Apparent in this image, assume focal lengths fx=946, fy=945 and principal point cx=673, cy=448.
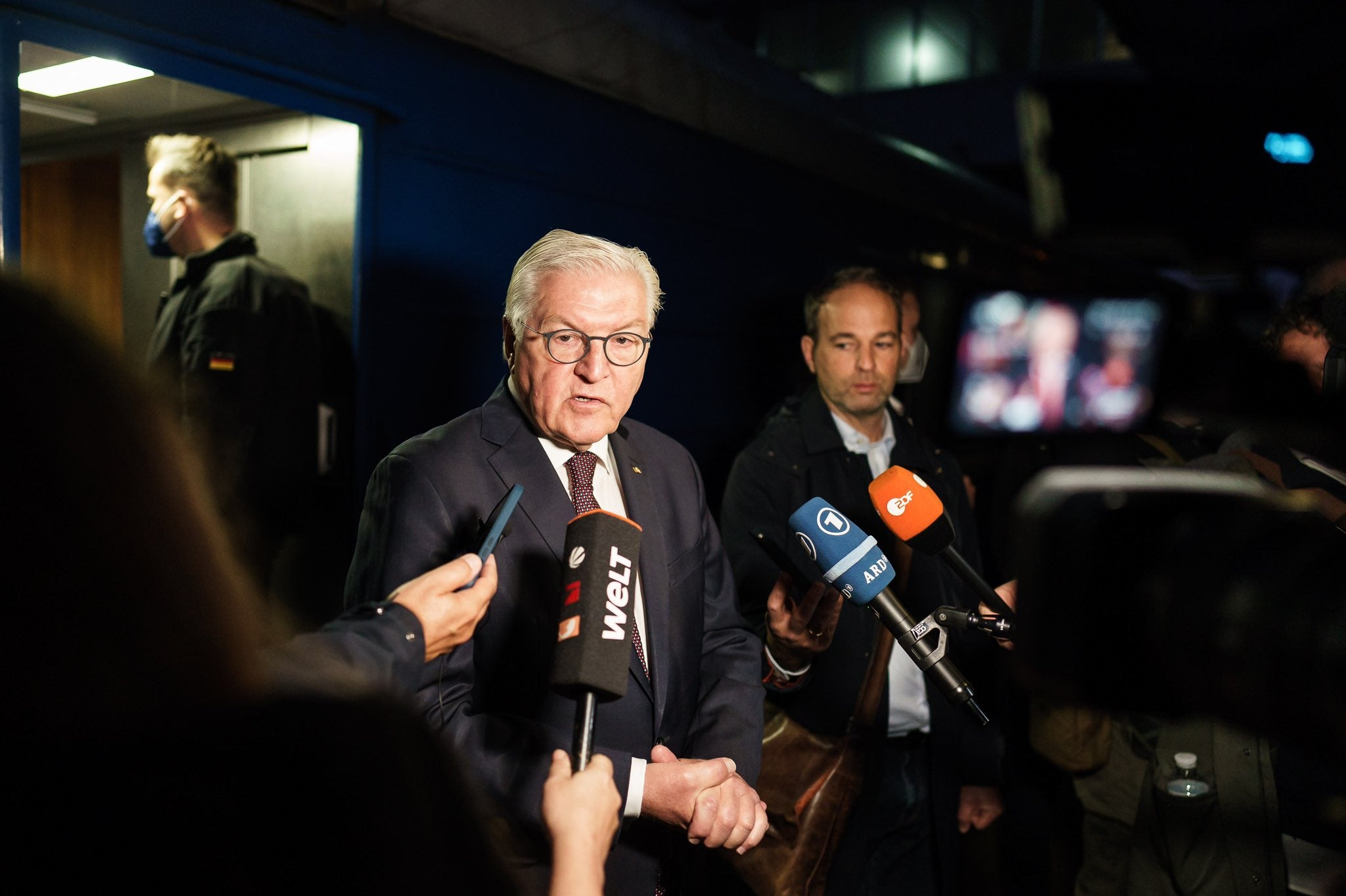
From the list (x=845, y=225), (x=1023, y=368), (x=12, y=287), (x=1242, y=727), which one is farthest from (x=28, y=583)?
(x=1023, y=368)

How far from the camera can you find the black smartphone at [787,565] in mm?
1792

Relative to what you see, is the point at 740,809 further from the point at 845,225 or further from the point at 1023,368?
the point at 1023,368

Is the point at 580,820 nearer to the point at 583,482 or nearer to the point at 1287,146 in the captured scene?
the point at 583,482

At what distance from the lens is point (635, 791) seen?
151 cm

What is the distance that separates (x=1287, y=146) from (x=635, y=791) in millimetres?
1916

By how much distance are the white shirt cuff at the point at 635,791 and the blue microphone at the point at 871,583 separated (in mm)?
488

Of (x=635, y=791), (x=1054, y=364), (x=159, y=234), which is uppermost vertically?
(x=159, y=234)

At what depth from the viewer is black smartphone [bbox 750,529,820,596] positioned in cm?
179

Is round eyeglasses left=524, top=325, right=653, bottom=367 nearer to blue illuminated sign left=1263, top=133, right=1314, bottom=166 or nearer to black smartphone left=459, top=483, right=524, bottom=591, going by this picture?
black smartphone left=459, top=483, right=524, bottom=591

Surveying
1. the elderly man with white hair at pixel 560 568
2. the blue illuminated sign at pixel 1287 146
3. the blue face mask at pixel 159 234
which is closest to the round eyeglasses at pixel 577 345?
the elderly man with white hair at pixel 560 568

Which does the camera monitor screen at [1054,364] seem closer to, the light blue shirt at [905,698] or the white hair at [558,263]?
the light blue shirt at [905,698]

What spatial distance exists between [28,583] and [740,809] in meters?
1.17

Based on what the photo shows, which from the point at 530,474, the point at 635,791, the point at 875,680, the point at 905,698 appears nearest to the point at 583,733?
the point at 635,791

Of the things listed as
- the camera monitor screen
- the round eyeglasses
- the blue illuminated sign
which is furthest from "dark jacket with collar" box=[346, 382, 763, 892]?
the camera monitor screen
